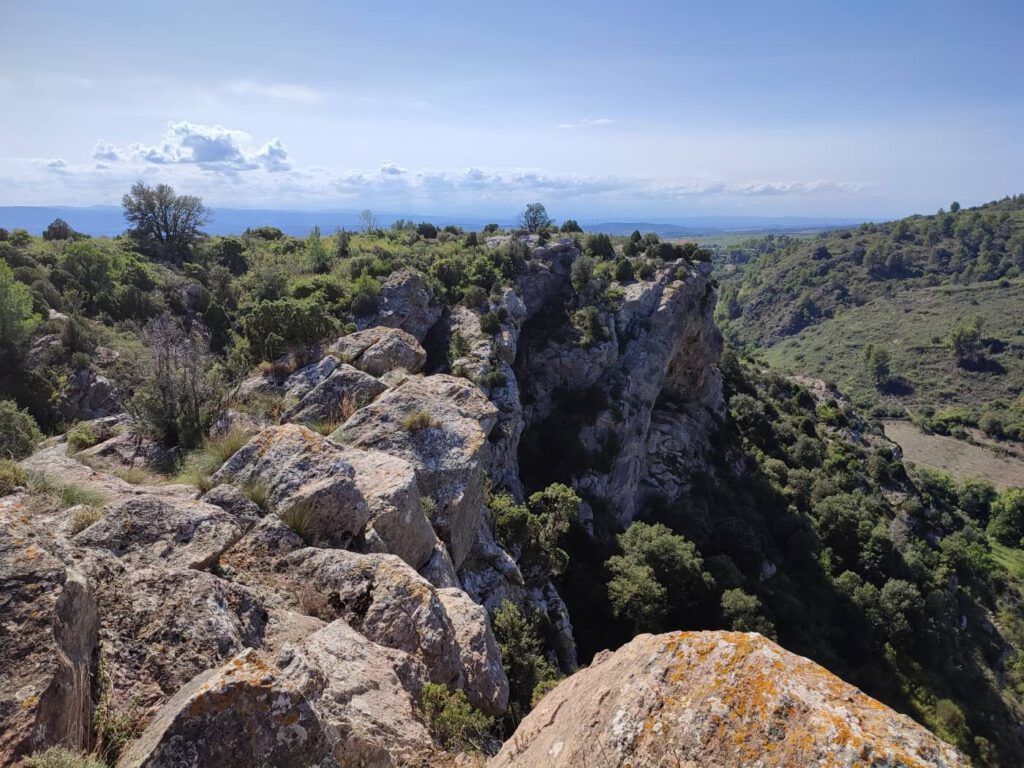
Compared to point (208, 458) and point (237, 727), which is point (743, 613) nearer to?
point (208, 458)

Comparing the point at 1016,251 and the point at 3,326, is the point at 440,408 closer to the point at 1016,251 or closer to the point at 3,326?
the point at 3,326

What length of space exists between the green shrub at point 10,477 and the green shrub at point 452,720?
591 centimetres

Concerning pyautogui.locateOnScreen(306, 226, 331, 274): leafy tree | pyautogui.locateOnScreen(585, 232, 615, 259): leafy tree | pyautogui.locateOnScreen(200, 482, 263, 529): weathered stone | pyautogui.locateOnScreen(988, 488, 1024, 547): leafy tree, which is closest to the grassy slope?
pyautogui.locateOnScreen(988, 488, 1024, 547): leafy tree

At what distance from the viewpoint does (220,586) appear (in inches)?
246

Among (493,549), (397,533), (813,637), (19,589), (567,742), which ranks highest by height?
(19,589)

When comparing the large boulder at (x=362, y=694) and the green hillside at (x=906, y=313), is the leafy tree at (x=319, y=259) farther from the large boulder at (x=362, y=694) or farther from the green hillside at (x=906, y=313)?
the green hillside at (x=906, y=313)

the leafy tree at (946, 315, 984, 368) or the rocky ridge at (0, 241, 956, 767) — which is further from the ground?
the rocky ridge at (0, 241, 956, 767)

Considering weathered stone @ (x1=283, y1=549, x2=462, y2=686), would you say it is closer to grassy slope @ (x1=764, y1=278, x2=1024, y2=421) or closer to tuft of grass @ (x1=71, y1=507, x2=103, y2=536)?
tuft of grass @ (x1=71, y1=507, x2=103, y2=536)

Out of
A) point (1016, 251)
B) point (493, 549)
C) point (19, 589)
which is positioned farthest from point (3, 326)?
point (1016, 251)

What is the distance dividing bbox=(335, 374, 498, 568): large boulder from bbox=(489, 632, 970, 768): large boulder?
6.58 metres

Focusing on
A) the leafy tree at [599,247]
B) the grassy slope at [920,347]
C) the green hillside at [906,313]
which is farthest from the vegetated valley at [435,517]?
the green hillside at [906,313]

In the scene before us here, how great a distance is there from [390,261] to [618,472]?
19.8 m

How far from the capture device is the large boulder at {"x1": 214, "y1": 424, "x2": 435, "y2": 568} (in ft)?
28.4

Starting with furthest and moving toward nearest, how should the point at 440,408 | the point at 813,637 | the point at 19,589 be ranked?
1. the point at 813,637
2. the point at 440,408
3. the point at 19,589
